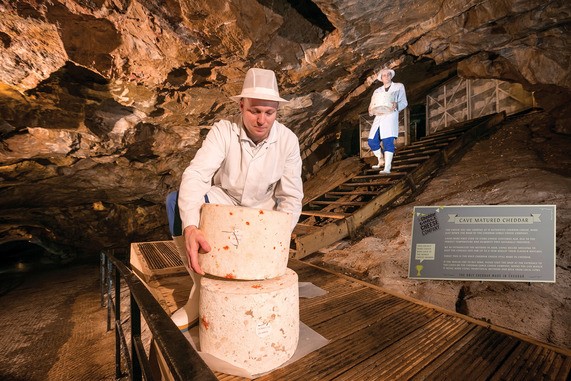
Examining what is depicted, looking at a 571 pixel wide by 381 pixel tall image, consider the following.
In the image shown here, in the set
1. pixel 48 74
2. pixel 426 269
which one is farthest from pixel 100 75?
pixel 426 269

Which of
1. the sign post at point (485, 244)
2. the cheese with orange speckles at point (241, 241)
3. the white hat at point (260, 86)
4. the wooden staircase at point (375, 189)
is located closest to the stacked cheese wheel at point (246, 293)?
the cheese with orange speckles at point (241, 241)

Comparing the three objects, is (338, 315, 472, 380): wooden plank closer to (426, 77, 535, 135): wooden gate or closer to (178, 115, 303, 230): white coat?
(178, 115, 303, 230): white coat

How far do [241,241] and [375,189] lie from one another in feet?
19.3

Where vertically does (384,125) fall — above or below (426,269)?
above

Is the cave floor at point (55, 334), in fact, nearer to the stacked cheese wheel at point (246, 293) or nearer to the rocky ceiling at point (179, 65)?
the stacked cheese wheel at point (246, 293)

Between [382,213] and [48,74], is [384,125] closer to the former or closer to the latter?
[382,213]

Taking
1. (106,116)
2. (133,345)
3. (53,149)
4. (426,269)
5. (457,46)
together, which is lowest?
(426,269)

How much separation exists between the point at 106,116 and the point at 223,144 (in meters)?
4.60

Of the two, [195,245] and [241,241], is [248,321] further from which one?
[195,245]

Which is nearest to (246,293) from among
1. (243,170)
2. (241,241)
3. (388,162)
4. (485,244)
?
(241,241)

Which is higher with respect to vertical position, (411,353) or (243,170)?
(243,170)

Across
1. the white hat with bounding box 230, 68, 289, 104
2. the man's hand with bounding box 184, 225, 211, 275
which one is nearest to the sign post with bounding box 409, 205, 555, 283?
the white hat with bounding box 230, 68, 289, 104

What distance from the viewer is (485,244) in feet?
9.96

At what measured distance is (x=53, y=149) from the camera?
5.52 meters
